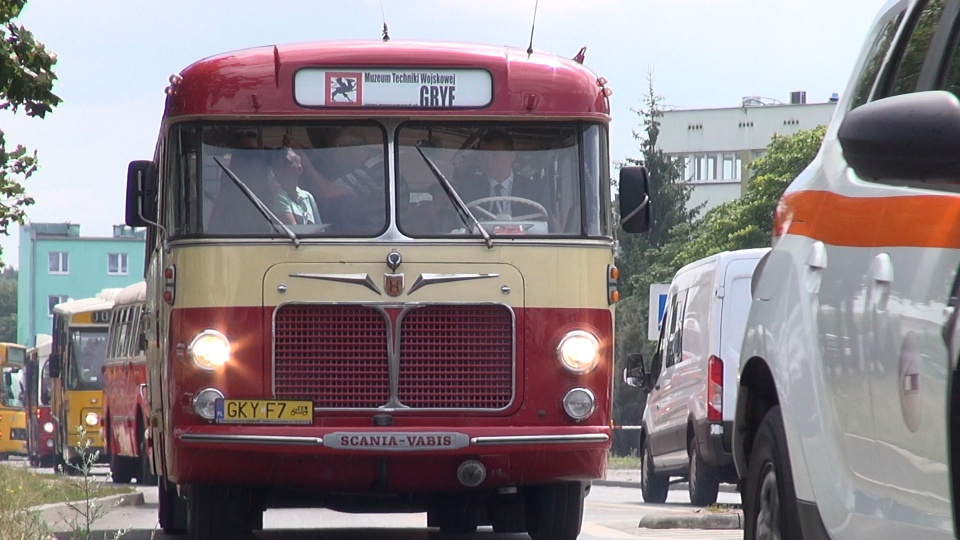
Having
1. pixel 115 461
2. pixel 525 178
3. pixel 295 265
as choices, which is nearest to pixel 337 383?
pixel 295 265

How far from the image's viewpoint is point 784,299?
235 inches

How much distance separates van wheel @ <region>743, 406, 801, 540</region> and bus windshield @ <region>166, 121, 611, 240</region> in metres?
4.47

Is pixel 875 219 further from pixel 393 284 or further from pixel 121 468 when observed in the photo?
pixel 121 468

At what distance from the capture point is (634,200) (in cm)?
1086

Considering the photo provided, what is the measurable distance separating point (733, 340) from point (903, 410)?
13.1m

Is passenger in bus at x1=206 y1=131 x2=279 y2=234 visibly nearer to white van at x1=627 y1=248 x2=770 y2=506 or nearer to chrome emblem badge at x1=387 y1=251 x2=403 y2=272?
chrome emblem badge at x1=387 y1=251 x2=403 y2=272

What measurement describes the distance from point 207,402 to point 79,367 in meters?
26.2

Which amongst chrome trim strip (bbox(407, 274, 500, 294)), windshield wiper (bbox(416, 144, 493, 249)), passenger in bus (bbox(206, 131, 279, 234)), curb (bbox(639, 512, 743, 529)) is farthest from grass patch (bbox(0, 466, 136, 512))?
curb (bbox(639, 512, 743, 529))

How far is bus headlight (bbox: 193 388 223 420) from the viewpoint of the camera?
10.2 m

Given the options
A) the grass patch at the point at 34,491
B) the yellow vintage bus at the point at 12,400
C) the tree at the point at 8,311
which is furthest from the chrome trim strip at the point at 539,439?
the tree at the point at 8,311

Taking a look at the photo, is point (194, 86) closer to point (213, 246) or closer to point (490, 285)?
point (213, 246)

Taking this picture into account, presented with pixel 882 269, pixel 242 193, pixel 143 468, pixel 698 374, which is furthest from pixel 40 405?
pixel 882 269

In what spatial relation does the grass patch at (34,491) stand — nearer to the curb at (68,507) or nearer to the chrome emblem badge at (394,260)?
the curb at (68,507)

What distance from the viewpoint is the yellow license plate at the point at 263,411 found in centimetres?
1017
